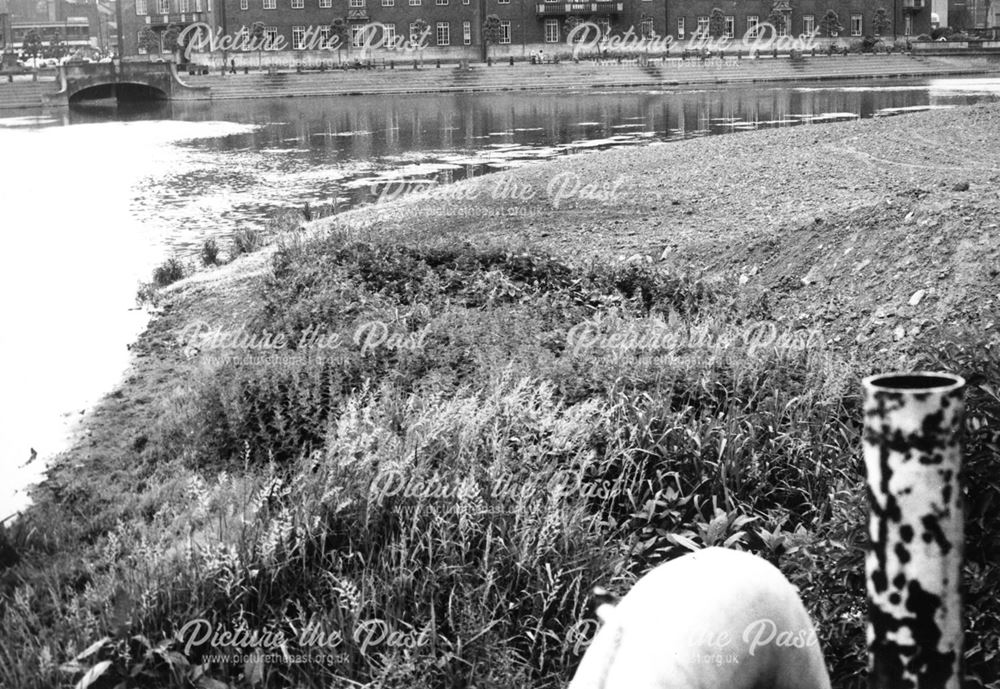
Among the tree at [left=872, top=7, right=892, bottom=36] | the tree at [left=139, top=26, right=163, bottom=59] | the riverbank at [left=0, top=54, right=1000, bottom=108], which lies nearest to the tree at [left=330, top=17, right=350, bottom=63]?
the riverbank at [left=0, top=54, right=1000, bottom=108]

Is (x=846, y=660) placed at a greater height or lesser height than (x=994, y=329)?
lesser

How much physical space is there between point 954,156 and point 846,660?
44.3ft

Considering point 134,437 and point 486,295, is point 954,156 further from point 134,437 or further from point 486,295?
point 134,437

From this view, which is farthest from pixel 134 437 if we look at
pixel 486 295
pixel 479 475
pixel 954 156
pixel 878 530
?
pixel 954 156

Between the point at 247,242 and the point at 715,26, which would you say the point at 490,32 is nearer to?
the point at 715,26

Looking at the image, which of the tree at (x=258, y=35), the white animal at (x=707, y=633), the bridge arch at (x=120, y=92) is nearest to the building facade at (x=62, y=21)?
the tree at (x=258, y=35)

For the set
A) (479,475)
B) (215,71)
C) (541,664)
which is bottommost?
(541,664)

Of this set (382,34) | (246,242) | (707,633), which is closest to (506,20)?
(382,34)

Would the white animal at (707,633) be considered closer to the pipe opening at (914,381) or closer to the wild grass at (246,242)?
the pipe opening at (914,381)

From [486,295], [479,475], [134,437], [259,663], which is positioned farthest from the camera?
[486,295]

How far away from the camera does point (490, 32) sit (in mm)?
76062

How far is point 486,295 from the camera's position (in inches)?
342

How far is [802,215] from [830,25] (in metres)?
71.1

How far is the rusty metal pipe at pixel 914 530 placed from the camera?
1543 mm
